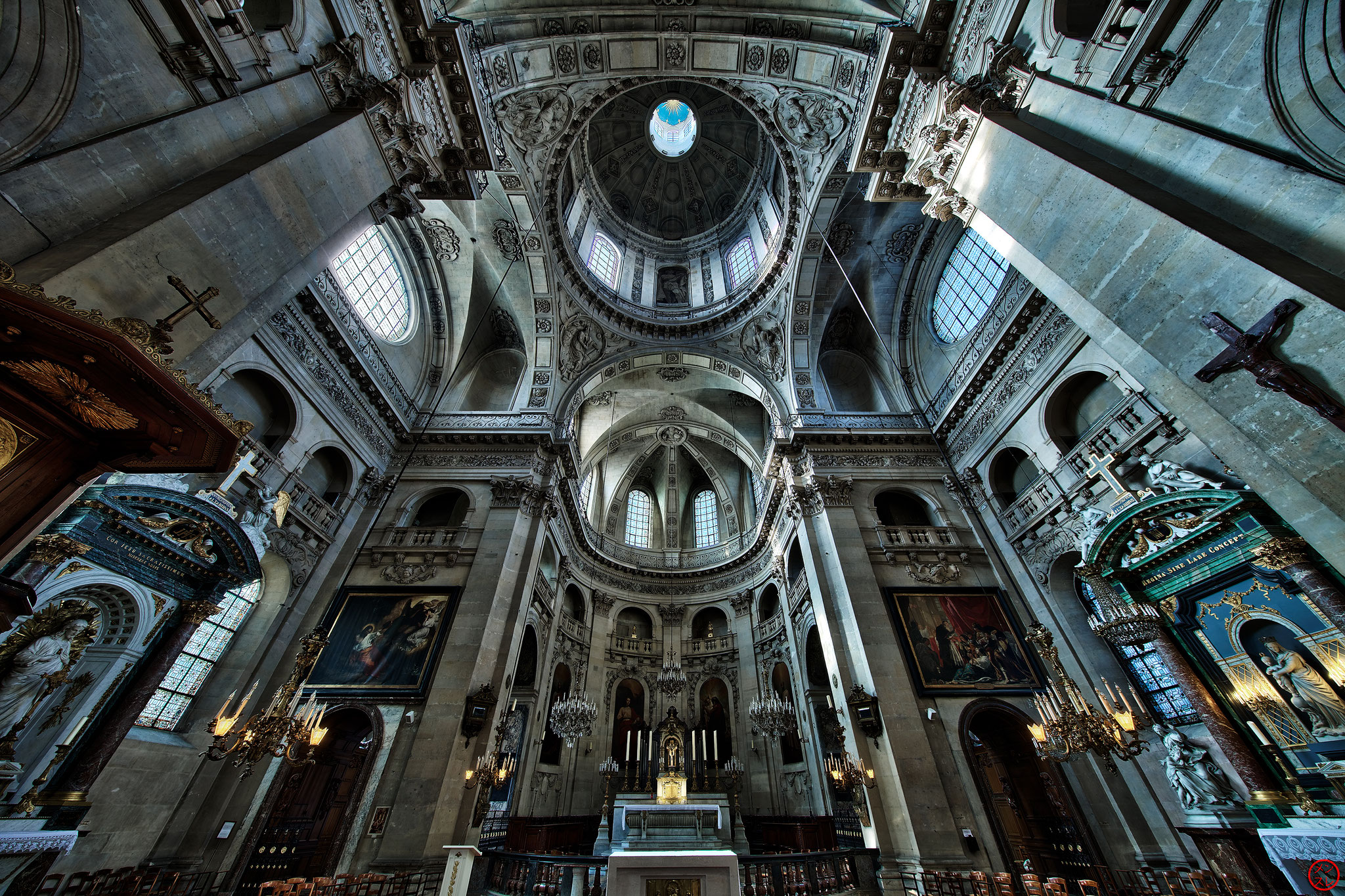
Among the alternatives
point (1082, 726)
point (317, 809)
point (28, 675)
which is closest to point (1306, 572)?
point (1082, 726)

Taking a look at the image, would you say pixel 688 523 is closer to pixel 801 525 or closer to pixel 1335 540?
pixel 801 525

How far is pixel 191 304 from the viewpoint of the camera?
209 inches

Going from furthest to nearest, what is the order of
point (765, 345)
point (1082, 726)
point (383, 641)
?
point (765, 345)
point (383, 641)
point (1082, 726)

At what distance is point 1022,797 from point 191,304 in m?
17.2

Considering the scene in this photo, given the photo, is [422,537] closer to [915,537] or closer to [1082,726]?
[915,537]

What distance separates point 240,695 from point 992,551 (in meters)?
18.8

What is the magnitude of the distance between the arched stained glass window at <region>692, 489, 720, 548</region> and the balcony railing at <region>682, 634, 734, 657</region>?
4.70 meters

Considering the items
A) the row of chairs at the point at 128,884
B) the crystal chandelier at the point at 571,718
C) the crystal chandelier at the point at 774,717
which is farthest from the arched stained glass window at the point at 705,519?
the row of chairs at the point at 128,884

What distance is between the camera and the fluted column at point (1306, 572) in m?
6.50

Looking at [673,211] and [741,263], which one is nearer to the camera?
[741,263]

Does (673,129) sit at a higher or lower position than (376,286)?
higher

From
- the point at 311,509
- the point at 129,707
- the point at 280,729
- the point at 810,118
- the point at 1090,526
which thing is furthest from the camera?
the point at 810,118

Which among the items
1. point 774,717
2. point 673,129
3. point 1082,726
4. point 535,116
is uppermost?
point 673,129

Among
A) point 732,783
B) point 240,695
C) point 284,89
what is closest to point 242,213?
point 284,89
